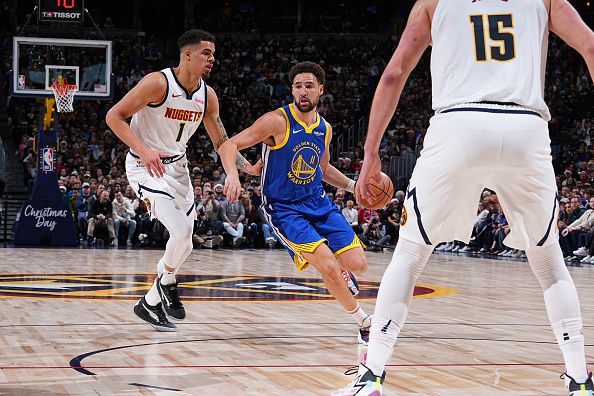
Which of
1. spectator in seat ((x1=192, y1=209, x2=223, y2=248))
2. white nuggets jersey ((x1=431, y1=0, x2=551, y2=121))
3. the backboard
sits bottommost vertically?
spectator in seat ((x1=192, y1=209, x2=223, y2=248))

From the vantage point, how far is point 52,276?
1078cm

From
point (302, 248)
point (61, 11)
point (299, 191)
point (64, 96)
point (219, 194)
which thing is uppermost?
point (61, 11)

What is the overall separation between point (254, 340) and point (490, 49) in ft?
9.54

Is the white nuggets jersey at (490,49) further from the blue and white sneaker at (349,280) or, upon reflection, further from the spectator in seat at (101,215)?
the spectator in seat at (101,215)

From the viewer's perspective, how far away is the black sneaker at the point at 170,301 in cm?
652

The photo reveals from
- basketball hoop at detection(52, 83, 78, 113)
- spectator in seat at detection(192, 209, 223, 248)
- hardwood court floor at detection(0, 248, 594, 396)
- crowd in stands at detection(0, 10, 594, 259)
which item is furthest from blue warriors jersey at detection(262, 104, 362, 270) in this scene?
spectator in seat at detection(192, 209, 223, 248)

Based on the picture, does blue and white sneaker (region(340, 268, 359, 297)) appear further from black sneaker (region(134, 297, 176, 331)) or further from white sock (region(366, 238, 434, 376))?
white sock (region(366, 238, 434, 376))

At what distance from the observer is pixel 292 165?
6.24 m

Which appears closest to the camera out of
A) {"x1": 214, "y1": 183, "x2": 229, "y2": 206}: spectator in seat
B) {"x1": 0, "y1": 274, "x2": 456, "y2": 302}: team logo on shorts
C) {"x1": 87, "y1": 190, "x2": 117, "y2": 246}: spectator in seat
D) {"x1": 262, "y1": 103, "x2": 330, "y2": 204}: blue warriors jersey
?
{"x1": 262, "y1": 103, "x2": 330, "y2": 204}: blue warriors jersey

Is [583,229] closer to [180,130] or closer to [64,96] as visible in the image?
[64,96]

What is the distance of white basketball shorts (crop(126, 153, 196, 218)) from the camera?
259 inches

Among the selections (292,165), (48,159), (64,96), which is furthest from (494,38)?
(48,159)

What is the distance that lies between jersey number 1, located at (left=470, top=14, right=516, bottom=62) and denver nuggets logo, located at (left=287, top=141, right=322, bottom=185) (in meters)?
2.82

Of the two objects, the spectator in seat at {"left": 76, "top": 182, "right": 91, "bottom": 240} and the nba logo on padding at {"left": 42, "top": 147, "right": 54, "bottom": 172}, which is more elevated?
the nba logo on padding at {"left": 42, "top": 147, "right": 54, "bottom": 172}
